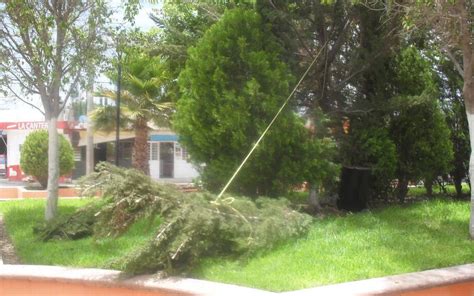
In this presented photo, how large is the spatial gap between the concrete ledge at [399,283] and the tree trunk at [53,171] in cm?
604

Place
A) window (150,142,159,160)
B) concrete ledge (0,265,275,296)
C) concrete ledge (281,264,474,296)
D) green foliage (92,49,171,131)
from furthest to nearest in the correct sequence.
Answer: window (150,142,159,160) → green foliage (92,49,171,131) → concrete ledge (0,265,275,296) → concrete ledge (281,264,474,296)

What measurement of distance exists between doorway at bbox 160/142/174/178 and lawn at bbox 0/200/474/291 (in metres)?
29.7

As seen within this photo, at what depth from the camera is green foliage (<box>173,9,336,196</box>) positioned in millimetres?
9055

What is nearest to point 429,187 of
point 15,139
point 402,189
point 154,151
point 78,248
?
point 402,189

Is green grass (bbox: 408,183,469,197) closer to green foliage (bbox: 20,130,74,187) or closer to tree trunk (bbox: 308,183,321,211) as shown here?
tree trunk (bbox: 308,183,321,211)

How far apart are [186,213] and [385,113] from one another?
5.44 meters

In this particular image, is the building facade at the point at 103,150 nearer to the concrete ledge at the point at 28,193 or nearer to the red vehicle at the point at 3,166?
the red vehicle at the point at 3,166

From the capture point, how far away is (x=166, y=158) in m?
40.0

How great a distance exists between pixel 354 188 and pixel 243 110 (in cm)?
274

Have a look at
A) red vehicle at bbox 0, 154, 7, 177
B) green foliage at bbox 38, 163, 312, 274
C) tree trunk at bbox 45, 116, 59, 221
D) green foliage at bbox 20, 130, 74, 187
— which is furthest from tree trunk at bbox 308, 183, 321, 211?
red vehicle at bbox 0, 154, 7, 177

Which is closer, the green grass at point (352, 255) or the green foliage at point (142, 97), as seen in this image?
the green grass at point (352, 255)

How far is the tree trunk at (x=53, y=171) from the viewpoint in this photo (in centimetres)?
1038

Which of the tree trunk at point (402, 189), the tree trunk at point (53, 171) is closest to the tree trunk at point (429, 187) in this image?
the tree trunk at point (402, 189)

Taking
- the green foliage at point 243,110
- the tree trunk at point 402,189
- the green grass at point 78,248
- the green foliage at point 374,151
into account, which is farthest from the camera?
the tree trunk at point 402,189
